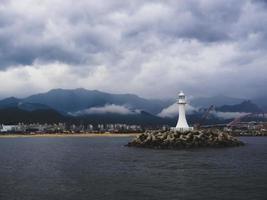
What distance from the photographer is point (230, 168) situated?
54.3m


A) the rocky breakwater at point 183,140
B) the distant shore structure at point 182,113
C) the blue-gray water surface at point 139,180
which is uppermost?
the distant shore structure at point 182,113

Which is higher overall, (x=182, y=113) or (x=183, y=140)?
(x=182, y=113)

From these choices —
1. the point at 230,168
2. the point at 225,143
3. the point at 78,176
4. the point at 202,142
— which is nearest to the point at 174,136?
the point at 202,142

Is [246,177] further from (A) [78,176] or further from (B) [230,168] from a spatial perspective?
(A) [78,176]

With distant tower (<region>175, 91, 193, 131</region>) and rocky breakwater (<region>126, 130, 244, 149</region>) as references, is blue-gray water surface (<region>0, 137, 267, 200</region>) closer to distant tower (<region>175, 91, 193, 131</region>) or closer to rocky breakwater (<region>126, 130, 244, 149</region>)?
rocky breakwater (<region>126, 130, 244, 149</region>)

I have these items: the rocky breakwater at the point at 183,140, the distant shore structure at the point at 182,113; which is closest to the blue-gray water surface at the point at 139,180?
the rocky breakwater at the point at 183,140

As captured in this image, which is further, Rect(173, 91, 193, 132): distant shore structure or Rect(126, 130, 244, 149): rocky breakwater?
Rect(173, 91, 193, 132): distant shore structure

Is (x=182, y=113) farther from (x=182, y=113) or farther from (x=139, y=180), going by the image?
(x=139, y=180)

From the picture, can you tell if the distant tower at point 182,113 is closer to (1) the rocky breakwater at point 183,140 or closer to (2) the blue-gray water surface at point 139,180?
(1) the rocky breakwater at point 183,140

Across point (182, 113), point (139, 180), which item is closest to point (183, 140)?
point (182, 113)

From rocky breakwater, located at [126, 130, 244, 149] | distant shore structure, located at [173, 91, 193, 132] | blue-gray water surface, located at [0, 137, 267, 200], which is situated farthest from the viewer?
distant shore structure, located at [173, 91, 193, 132]

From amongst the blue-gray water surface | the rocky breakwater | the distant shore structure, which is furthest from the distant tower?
the blue-gray water surface

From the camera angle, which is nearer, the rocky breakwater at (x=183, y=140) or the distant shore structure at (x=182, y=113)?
the rocky breakwater at (x=183, y=140)

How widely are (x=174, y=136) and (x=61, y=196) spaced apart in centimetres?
5787
